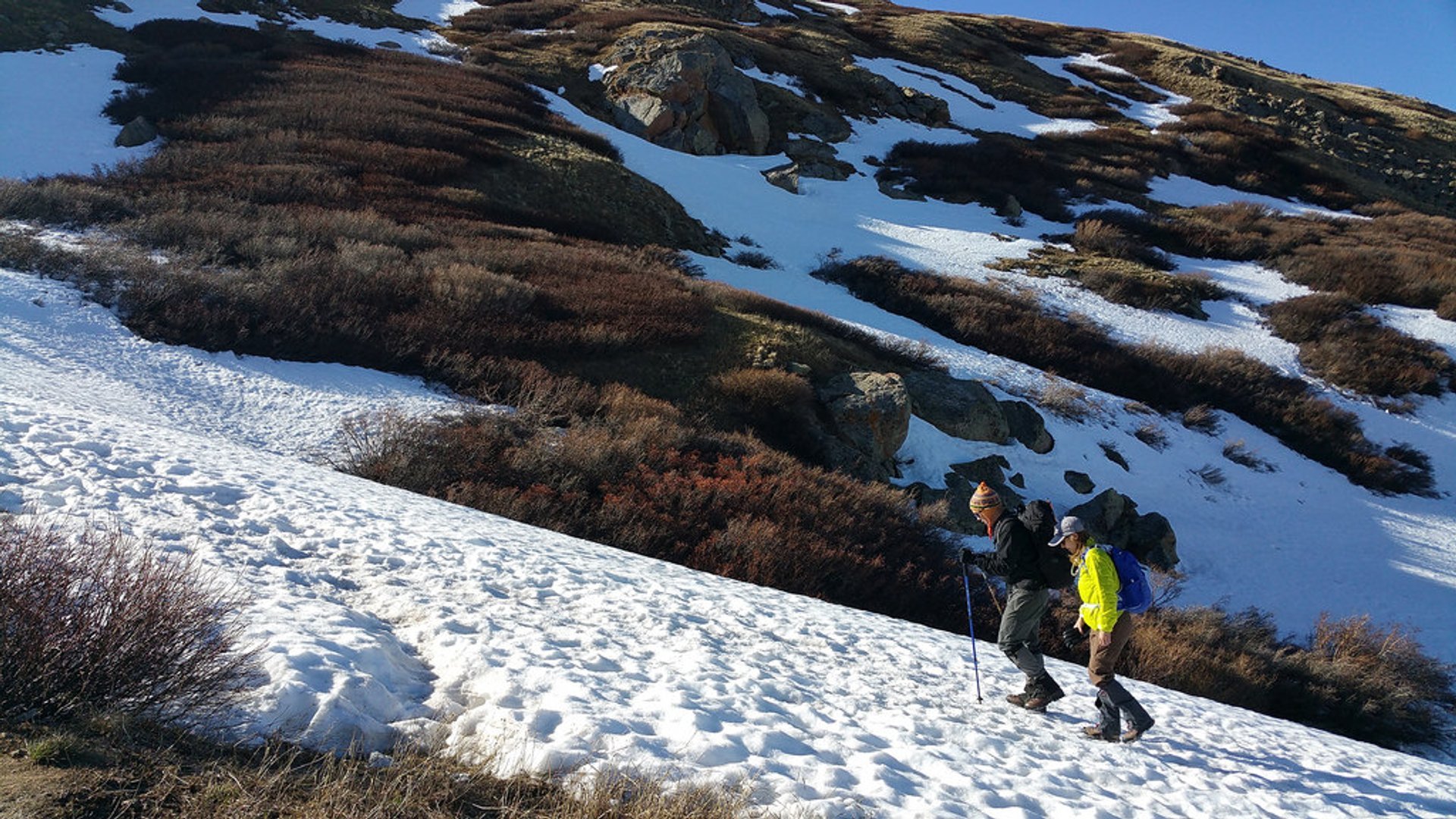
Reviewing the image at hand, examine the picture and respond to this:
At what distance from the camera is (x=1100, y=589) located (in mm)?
5496

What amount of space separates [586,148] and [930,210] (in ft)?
42.9

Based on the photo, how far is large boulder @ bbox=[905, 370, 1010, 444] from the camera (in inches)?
599

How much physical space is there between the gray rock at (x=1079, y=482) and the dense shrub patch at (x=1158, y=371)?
458cm

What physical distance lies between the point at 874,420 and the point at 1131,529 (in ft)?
17.4

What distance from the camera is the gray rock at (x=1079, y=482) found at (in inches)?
579

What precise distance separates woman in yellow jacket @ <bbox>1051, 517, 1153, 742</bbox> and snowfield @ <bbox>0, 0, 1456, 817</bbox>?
199 millimetres

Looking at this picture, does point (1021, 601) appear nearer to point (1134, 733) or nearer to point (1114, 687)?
point (1114, 687)

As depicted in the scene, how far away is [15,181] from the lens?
46.1 feet

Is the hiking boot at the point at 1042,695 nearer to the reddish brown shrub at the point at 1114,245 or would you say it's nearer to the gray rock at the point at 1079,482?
the gray rock at the point at 1079,482

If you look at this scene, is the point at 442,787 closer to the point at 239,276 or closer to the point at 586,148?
the point at 239,276

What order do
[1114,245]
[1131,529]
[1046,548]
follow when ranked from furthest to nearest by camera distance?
[1114,245] → [1131,529] → [1046,548]

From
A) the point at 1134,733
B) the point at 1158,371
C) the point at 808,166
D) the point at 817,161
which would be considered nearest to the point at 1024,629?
the point at 1134,733

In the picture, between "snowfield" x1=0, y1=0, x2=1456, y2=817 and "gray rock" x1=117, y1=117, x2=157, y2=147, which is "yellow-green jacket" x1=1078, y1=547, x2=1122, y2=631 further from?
"gray rock" x1=117, y1=117, x2=157, y2=147

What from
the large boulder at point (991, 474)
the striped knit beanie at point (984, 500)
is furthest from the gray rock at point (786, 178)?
the striped knit beanie at point (984, 500)
